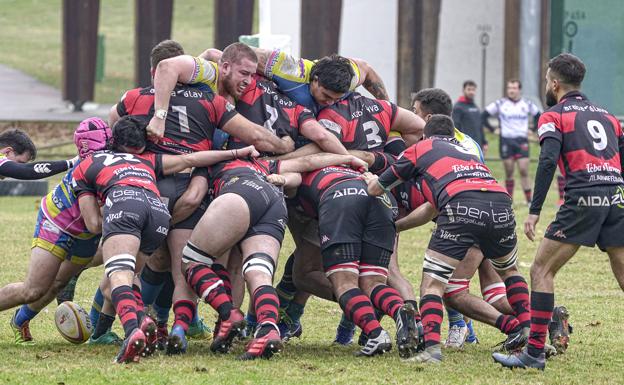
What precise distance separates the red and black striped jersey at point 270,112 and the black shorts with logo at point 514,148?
39.1ft

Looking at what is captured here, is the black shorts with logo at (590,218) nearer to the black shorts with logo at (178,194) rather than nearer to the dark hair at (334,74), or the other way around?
the dark hair at (334,74)

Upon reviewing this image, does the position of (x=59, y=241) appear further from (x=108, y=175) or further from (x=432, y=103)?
(x=432, y=103)

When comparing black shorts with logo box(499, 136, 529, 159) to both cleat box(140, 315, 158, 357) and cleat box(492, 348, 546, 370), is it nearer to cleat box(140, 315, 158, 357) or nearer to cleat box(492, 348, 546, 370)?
cleat box(492, 348, 546, 370)

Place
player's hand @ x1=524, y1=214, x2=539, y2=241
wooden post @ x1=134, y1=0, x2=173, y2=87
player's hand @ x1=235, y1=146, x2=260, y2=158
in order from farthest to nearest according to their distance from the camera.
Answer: wooden post @ x1=134, y1=0, x2=173, y2=87 → player's hand @ x1=235, y1=146, x2=260, y2=158 → player's hand @ x1=524, y1=214, x2=539, y2=241

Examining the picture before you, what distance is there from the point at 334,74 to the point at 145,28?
63.1 ft

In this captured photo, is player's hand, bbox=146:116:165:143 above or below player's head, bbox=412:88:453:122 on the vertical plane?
below

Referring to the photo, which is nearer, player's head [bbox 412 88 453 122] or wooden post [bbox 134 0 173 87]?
player's head [bbox 412 88 453 122]

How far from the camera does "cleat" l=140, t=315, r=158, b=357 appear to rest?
7510 millimetres

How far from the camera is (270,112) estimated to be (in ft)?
29.7

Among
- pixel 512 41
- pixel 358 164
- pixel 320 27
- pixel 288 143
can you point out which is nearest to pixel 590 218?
pixel 358 164

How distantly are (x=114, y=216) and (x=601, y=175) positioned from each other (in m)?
3.05

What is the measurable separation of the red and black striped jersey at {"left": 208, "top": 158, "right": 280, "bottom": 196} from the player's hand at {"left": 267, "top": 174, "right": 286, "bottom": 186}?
0.17 ft

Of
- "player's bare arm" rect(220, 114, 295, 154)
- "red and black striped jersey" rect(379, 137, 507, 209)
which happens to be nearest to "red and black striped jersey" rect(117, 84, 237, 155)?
"player's bare arm" rect(220, 114, 295, 154)

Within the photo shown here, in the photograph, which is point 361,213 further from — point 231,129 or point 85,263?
point 85,263
